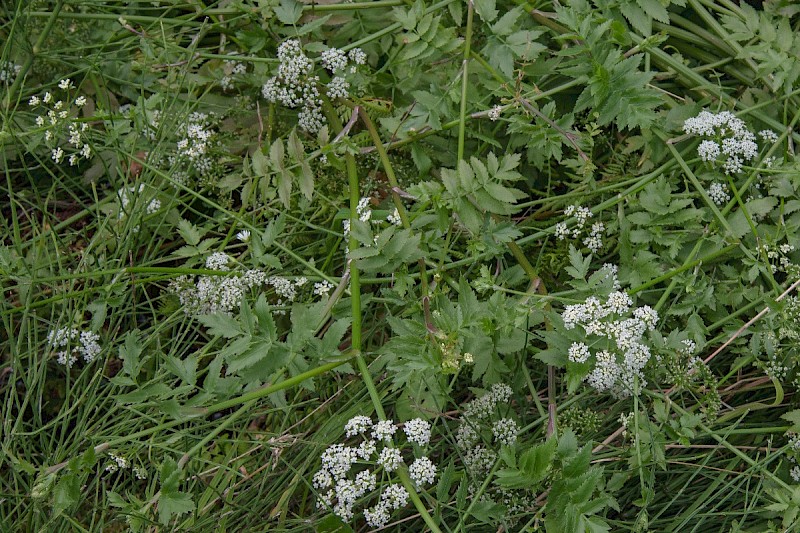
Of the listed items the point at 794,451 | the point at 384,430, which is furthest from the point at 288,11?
the point at 794,451

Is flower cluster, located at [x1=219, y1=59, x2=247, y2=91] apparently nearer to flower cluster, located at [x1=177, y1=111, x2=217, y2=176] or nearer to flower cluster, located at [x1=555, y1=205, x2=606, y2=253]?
flower cluster, located at [x1=177, y1=111, x2=217, y2=176]

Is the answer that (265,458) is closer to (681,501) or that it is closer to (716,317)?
(681,501)

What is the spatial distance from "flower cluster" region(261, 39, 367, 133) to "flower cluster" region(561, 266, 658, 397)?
1067 millimetres

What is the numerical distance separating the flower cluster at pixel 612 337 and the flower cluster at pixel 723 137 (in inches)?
24.6

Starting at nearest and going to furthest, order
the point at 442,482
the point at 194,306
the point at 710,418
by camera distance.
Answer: the point at 442,482 < the point at 710,418 < the point at 194,306

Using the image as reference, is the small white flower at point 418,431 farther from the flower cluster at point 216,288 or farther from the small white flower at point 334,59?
the small white flower at point 334,59

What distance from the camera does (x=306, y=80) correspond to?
8.52 ft

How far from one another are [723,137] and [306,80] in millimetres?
1296

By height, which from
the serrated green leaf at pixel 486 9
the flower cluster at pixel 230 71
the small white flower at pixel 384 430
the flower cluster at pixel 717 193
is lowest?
the small white flower at pixel 384 430

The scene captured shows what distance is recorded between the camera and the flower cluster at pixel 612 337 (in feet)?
6.52

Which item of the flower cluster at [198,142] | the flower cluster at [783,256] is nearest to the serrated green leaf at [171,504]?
the flower cluster at [198,142]

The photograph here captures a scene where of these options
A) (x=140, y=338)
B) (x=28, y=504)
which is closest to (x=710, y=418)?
(x=140, y=338)

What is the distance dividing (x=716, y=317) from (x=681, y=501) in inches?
21.8

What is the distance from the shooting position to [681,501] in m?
2.38
